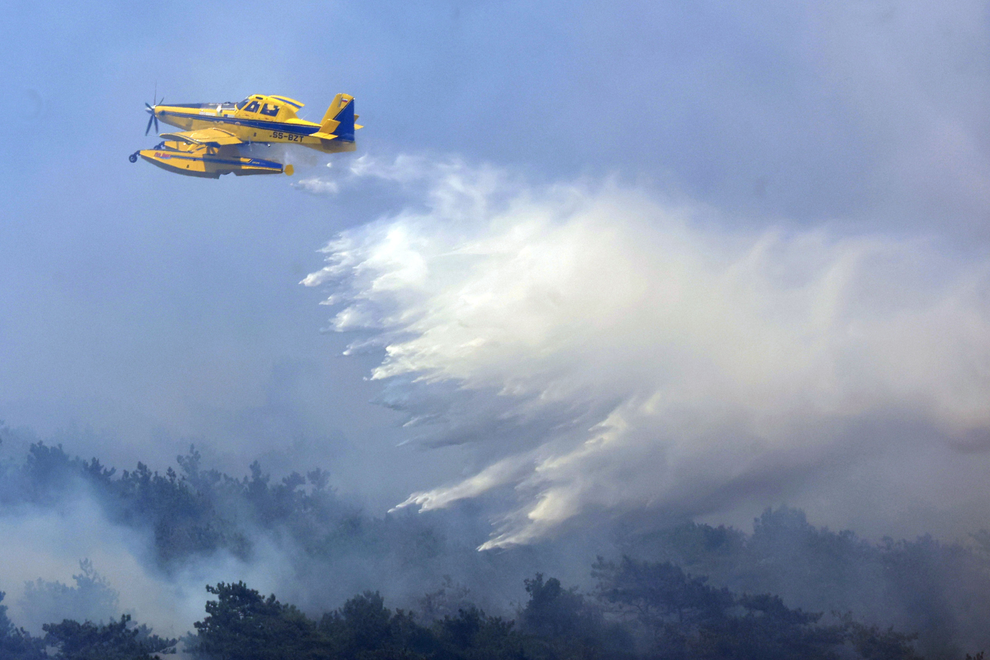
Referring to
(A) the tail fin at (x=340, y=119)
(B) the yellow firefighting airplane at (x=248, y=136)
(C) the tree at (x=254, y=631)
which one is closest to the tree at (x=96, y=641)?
(C) the tree at (x=254, y=631)

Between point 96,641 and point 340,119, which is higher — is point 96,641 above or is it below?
below

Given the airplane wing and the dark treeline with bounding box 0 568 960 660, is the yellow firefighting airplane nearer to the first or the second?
the airplane wing

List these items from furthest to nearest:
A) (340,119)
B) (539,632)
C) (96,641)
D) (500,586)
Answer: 1. (500,586)
2. (539,632)
3. (340,119)
4. (96,641)

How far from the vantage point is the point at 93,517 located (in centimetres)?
8144

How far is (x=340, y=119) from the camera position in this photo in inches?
1858

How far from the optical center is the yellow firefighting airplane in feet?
153

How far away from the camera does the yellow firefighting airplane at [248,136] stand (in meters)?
46.7

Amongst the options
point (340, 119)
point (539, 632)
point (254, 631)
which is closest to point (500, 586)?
point (539, 632)

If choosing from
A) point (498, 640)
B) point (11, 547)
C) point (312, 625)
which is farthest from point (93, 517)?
point (498, 640)

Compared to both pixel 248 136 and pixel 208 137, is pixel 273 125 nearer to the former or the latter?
pixel 248 136

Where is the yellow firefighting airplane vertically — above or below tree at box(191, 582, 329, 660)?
above

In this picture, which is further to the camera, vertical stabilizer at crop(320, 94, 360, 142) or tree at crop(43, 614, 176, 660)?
vertical stabilizer at crop(320, 94, 360, 142)

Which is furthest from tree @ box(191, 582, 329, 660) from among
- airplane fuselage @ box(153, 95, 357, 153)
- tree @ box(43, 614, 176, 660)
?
airplane fuselage @ box(153, 95, 357, 153)

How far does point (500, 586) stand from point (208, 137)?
151 feet
